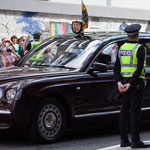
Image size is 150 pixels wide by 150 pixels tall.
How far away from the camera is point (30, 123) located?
25.0 ft

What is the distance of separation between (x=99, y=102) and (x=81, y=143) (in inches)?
28.9

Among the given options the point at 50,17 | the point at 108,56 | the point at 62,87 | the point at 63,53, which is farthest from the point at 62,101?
the point at 50,17

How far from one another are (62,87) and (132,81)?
127 centimetres

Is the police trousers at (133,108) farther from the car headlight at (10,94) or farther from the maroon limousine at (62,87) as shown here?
the car headlight at (10,94)

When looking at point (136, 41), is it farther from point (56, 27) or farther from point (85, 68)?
point (56, 27)

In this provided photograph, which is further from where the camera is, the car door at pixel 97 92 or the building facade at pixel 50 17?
the building facade at pixel 50 17

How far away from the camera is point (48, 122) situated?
25.6 ft

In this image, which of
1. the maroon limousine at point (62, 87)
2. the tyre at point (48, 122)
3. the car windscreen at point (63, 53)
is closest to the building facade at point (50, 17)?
the car windscreen at point (63, 53)

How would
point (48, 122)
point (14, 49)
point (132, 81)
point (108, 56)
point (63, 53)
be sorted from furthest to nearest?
point (14, 49)
point (63, 53)
point (108, 56)
point (48, 122)
point (132, 81)

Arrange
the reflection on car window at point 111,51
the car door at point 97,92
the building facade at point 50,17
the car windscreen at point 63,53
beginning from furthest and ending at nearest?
1. the building facade at point 50,17
2. the reflection on car window at point 111,51
3. the car windscreen at point 63,53
4. the car door at point 97,92

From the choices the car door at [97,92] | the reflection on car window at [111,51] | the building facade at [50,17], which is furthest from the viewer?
the building facade at [50,17]

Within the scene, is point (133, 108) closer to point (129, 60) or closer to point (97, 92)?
point (129, 60)

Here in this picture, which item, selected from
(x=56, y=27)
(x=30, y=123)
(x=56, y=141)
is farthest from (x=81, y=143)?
(x=56, y=27)

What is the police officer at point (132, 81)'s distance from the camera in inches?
278
